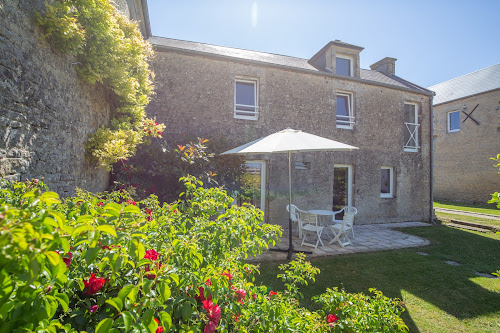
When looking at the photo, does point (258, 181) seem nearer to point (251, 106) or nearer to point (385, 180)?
point (251, 106)

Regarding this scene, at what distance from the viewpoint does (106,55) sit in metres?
3.42

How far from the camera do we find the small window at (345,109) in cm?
908

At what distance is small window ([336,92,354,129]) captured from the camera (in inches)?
357

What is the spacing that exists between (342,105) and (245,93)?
3.76 meters

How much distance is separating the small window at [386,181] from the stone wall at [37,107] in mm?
9845

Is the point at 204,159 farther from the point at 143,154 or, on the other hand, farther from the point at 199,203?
the point at 199,203

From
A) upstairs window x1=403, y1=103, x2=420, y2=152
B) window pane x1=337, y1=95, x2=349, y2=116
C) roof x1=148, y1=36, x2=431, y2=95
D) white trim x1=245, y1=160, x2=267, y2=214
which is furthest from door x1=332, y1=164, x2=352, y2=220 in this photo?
roof x1=148, y1=36, x2=431, y2=95

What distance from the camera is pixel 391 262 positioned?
4910 mm

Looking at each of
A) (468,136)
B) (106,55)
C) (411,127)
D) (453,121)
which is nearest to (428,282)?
(106,55)

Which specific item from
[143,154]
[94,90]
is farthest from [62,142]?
[143,154]

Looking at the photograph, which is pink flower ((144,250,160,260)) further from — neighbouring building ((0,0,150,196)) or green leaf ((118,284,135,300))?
neighbouring building ((0,0,150,196))

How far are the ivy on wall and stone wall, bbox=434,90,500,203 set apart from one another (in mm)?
18308

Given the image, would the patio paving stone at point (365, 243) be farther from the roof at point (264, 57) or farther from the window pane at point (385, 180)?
the roof at point (264, 57)

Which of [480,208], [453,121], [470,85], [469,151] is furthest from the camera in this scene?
[453,121]
